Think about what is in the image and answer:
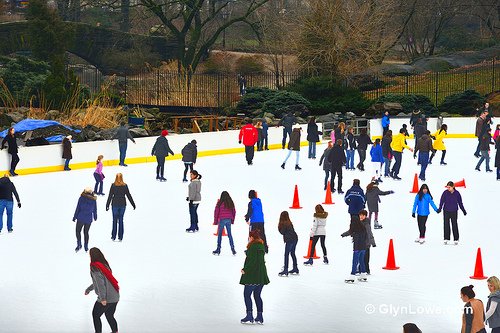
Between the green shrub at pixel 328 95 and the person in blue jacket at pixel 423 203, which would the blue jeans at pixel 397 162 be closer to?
the person in blue jacket at pixel 423 203

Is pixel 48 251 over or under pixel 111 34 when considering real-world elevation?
under

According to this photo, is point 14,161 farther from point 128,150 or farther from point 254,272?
point 254,272

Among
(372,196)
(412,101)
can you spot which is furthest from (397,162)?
(412,101)

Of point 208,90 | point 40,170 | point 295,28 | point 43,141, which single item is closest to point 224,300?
point 40,170

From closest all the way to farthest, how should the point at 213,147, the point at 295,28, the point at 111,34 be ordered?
the point at 213,147 → the point at 295,28 → the point at 111,34

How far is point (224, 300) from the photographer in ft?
52.0

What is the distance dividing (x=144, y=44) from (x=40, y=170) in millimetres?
32733

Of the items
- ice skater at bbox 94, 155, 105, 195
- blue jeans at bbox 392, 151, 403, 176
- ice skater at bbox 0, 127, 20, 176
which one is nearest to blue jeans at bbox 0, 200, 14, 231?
ice skater at bbox 94, 155, 105, 195

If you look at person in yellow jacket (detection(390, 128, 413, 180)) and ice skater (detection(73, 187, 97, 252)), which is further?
person in yellow jacket (detection(390, 128, 413, 180))

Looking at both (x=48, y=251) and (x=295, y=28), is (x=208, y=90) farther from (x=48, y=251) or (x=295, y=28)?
(x=48, y=251)

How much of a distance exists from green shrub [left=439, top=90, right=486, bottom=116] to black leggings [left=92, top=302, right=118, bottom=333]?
34.3 metres

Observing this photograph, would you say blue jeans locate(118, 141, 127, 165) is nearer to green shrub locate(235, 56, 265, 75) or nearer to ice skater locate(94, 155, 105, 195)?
ice skater locate(94, 155, 105, 195)

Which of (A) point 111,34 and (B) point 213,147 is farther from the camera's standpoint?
(A) point 111,34

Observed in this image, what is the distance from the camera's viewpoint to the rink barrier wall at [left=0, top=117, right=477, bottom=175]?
29953 mm
